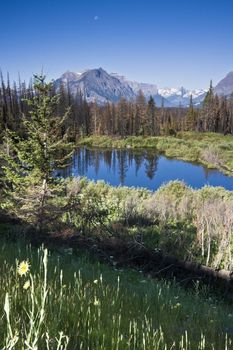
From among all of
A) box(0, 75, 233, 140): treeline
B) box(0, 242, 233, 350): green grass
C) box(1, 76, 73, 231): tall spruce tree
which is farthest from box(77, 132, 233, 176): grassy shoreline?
box(0, 242, 233, 350): green grass

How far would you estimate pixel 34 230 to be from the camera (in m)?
12.8

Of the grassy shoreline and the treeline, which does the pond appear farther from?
the treeline

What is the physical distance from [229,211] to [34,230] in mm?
Answer: 6392

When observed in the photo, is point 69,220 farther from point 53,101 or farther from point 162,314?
point 162,314

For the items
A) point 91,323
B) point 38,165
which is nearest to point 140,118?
point 38,165

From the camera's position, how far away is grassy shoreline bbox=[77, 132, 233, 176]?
166ft

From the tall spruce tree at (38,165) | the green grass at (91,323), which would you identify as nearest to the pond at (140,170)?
the tall spruce tree at (38,165)

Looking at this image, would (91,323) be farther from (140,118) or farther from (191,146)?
(140,118)

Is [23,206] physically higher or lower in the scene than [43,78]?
lower

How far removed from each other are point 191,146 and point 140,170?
20019 mm

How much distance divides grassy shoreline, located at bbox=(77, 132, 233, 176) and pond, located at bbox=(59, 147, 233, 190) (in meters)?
1.91

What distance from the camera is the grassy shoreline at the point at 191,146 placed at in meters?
50.7

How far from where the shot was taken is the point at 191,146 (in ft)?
211

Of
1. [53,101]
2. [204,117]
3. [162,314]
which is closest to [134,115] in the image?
[204,117]
